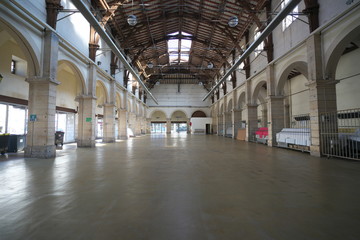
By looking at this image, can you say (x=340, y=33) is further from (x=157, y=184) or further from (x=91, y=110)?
(x=91, y=110)

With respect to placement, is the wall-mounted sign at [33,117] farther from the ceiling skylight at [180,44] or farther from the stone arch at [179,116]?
the stone arch at [179,116]

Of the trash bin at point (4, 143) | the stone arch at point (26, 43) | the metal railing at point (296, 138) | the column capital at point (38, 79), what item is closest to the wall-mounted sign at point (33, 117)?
the column capital at point (38, 79)

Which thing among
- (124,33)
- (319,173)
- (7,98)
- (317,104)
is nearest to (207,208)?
(319,173)

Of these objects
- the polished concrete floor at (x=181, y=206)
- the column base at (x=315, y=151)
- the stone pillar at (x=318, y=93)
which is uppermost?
the stone pillar at (x=318, y=93)

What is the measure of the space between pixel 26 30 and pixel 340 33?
12.7m

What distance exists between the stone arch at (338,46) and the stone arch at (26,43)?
12.6 m

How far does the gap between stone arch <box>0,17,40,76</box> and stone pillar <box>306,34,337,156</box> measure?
12314 millimetres

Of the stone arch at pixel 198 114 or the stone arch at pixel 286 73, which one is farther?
the stone arch at pixel 198 114

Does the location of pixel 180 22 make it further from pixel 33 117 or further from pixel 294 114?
pixel 33 117

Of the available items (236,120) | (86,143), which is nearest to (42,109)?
(86,143)

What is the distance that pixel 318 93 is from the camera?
8695 mm

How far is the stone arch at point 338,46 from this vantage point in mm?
7458

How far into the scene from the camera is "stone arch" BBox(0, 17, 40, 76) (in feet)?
23.1

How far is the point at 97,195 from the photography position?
11.6 ft
